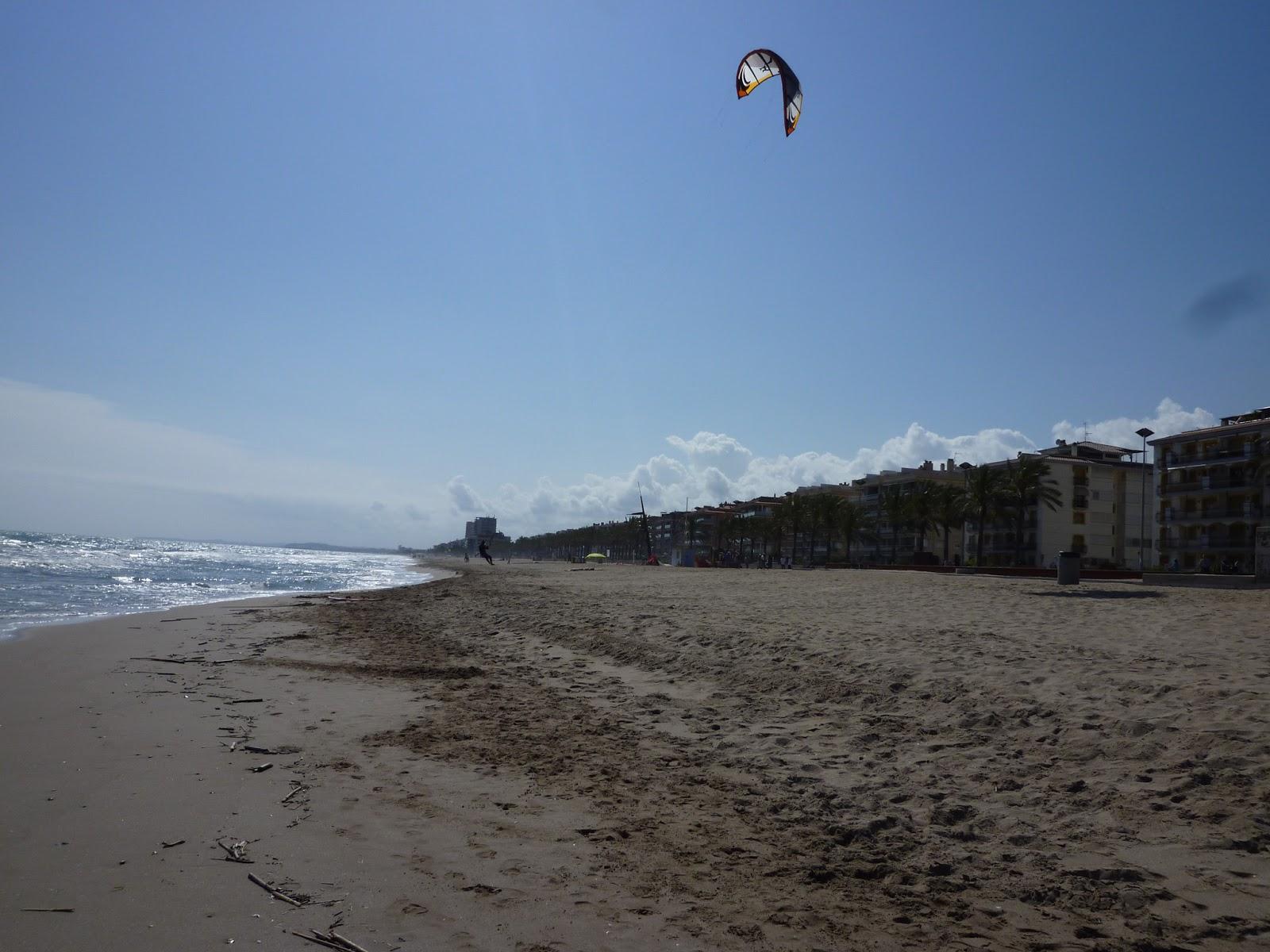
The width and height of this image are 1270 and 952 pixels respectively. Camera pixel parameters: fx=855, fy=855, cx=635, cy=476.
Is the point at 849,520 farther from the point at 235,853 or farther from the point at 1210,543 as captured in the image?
the point at 235,853

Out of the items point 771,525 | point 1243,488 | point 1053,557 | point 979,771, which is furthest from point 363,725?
point 771,525

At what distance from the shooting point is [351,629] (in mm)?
20641

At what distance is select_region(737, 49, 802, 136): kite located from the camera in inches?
623

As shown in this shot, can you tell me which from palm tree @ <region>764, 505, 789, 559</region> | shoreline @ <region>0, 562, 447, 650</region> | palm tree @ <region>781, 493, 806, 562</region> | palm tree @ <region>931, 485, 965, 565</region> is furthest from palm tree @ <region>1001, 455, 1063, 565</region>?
shoreline @ <region>0, 562, 447, 650</region>

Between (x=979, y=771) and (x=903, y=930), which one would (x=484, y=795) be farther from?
(x=979, y=771)

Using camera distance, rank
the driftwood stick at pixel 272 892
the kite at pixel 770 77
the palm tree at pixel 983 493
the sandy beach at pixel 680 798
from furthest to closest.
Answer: the palm tree at pixel 983 493 < the kite at pixel 770 77 < the driftwood stick at pixel 272 892 < the sandy beach at pixel 680 798

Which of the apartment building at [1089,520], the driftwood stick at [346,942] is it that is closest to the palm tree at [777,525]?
the apartment building at [1089,520]

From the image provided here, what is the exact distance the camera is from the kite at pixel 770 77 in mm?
15820

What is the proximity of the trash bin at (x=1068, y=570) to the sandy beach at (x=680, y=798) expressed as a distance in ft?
36.0

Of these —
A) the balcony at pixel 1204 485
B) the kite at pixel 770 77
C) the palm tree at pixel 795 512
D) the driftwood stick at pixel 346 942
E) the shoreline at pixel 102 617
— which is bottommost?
the shoreline at pixel 102 617

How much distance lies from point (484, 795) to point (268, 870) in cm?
188

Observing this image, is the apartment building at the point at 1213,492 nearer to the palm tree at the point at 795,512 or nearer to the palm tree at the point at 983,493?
the palm tree at the point at 983,493

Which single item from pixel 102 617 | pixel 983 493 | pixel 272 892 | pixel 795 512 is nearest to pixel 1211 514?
pixel 983 493

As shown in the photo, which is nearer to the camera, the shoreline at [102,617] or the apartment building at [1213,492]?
the shoreline at [102,617]
